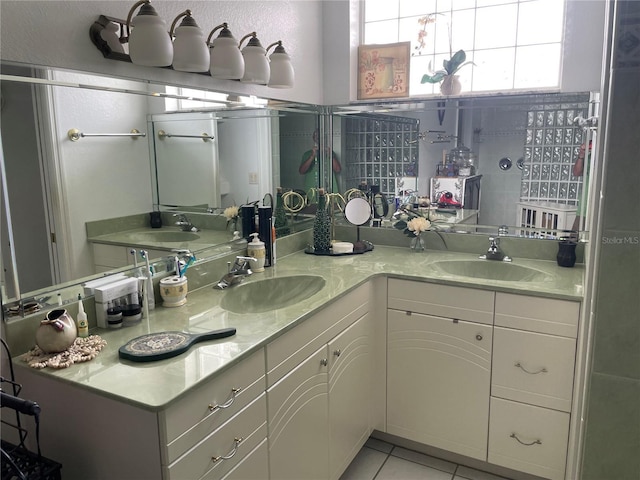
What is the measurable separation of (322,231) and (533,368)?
1.25 m

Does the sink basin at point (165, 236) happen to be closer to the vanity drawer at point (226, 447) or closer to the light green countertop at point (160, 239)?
the light green countertop at point (160, 239)

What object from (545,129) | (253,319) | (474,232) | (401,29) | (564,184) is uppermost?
(401,29)

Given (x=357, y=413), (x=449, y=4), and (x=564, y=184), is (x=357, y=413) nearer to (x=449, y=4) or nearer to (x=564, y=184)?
(x=564, y=184)

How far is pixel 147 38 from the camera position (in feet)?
4.88

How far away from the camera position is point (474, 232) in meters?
2.58

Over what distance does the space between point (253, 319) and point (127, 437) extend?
57 cm

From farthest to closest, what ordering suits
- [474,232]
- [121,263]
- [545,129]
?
[474,232] → [545,129] → [121,263]

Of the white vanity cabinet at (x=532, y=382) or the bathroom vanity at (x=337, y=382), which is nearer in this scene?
the bathroom vanity at (x=337, y=382)

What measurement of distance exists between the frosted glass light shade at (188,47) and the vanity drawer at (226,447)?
1.16m

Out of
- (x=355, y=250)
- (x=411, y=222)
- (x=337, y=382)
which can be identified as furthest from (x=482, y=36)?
(x=337, y=382)

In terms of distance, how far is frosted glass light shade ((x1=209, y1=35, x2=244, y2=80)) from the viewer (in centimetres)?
180

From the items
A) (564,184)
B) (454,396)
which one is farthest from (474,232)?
(454,396)

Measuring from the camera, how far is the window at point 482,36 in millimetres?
2393

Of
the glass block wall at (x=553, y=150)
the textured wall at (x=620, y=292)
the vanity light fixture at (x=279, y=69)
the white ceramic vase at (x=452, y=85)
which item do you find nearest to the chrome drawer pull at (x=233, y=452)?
the textured wall at (x=620, y=292)
